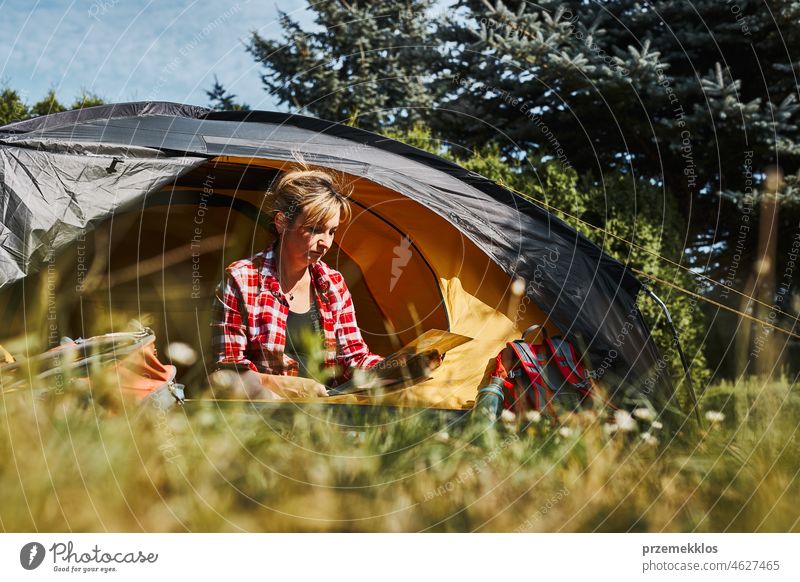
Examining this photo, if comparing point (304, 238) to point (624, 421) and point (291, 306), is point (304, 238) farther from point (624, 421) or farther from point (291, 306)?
point (624, 421)

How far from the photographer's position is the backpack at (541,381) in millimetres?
2564

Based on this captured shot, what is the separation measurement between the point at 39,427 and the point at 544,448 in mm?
1326

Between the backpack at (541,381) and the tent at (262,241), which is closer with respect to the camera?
the tent at (262,241)

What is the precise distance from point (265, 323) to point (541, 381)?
108cm

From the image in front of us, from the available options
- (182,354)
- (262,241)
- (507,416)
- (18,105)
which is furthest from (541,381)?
(18,105)

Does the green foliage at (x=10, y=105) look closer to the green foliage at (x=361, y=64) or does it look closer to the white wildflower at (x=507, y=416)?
the green foliage at (x=361, y=64)

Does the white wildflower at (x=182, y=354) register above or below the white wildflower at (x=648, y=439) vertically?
above

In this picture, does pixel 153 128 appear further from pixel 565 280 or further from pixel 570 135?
pixel 570 135

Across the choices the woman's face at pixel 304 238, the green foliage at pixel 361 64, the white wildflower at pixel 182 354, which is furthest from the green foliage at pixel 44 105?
the woman's face at pixel 304 238

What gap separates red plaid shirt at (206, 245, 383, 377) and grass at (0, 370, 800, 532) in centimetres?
58

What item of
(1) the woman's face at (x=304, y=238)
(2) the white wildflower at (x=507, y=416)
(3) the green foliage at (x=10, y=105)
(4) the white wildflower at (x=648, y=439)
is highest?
(3) the green foliage at (x=10, y=105)

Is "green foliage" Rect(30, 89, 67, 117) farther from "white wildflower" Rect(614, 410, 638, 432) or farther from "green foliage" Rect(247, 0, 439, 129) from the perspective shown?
"white wildflower" Rect(614, 410, 638, 432)

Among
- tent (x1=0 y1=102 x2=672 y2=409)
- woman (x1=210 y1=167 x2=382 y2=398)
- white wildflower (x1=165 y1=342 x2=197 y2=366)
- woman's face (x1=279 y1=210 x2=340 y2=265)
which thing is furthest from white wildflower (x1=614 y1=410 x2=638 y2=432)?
white wildflower (x1=165 y1=342 x2=197 y2=366)

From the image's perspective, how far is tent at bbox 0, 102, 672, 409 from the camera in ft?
7.28
